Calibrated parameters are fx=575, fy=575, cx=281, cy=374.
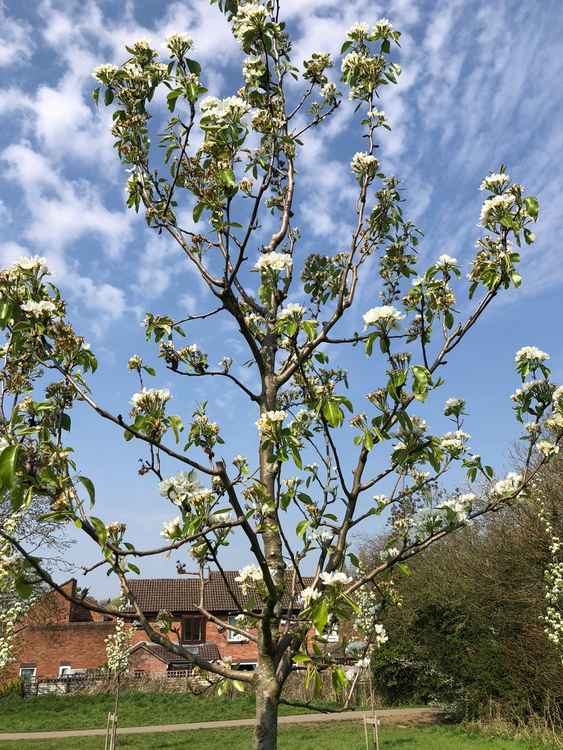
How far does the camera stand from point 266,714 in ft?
6.68

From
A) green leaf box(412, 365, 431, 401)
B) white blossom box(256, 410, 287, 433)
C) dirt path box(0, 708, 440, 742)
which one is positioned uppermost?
green leaf box(412, 365, 431, 401)

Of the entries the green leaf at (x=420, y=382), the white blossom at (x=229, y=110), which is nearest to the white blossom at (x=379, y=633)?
the green leaf at (x=420, y=382)

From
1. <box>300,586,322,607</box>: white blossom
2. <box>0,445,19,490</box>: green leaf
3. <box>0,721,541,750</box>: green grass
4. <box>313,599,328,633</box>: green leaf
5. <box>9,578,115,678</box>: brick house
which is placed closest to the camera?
<box>0,445,19,490</box>: green leaf

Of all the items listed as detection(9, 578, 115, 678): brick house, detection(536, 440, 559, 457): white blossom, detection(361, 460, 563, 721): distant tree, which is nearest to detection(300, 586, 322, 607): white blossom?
detection(536, 440, 559, 457): white blossom

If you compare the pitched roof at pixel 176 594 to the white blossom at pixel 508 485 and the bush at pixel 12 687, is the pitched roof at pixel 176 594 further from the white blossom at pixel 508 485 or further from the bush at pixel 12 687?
the white blossom at pixel 508 485

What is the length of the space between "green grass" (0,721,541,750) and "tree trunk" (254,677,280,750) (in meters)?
10.5

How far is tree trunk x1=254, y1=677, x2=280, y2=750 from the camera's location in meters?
2.00

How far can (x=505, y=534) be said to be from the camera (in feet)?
Answer: 40.5

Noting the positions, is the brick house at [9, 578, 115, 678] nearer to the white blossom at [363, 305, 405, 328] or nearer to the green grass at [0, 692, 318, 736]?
the green grass at [0, 692, 318, 736]

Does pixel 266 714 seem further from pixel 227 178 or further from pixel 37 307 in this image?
pixel 227 178

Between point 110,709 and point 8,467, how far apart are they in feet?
62.8

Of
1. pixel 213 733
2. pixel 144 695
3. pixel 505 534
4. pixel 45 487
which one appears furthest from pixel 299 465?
pixel 144 695

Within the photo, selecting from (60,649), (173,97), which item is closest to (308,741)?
(173,97)

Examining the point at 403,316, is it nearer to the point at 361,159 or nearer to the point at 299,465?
the point at 299,465
